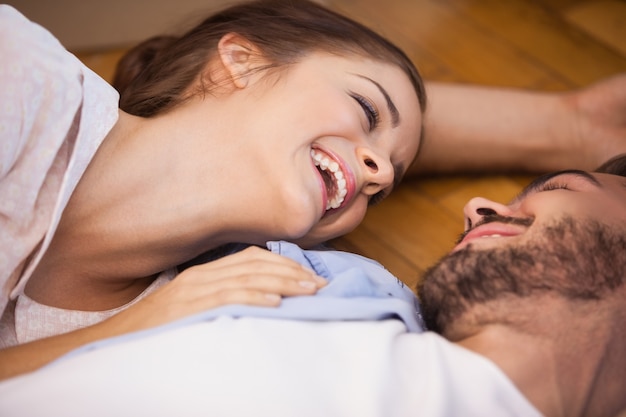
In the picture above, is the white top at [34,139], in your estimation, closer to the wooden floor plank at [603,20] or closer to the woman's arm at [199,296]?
the woman's arm at [199,296]

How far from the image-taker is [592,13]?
215 cm

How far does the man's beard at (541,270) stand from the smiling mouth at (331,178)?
256mm

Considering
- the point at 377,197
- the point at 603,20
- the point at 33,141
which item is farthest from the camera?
the point at 603,20

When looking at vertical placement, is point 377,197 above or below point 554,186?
below

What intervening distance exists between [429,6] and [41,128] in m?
1.40

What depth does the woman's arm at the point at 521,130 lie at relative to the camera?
1657 millimetres

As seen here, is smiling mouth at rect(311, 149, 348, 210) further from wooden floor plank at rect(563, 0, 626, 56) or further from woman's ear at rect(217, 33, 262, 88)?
wooden floor plank at rect(563, 0, 626, 56)

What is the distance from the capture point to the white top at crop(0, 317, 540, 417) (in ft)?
2.86

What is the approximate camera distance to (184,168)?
1198mm

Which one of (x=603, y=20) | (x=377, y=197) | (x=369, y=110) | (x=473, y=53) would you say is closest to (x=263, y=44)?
(x=369, y=110)

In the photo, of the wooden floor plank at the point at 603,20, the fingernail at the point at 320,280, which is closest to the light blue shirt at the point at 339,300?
the fingernail at the point at 320,280

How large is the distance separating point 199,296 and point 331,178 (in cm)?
38

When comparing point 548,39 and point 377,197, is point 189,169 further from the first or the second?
point 548,39

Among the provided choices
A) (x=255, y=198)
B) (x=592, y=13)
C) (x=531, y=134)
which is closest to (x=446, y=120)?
(x=531, y=134)
